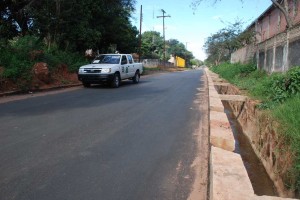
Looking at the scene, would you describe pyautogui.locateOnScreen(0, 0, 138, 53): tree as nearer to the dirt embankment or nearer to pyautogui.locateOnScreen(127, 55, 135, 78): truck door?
pyautogui.locateOnScreen(127, 55, 135, 78): truck door

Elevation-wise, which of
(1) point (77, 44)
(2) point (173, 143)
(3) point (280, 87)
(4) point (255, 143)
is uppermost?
(1) point (77, 44)

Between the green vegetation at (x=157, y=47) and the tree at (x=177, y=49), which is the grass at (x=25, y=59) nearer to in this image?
the green vegetation at (x=157, y=47)

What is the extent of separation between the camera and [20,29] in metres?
23.0

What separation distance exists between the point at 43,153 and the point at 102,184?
5.29ft

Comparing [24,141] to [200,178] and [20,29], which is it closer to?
[200,178]

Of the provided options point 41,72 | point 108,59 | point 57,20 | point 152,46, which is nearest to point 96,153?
point 41,72

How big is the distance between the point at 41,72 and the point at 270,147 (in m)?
12.5

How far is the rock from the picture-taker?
16.1 metres

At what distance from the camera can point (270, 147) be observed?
6805 mm

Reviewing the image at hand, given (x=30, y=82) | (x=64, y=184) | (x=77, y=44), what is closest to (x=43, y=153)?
(x=64, y=184)

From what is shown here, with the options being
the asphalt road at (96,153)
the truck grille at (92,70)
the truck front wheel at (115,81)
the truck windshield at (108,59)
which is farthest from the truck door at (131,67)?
the asphalt road at (96,153)

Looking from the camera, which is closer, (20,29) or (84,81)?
(84,81)

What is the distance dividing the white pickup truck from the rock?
1.60 meters

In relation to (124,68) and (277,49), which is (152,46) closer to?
(124,68)
